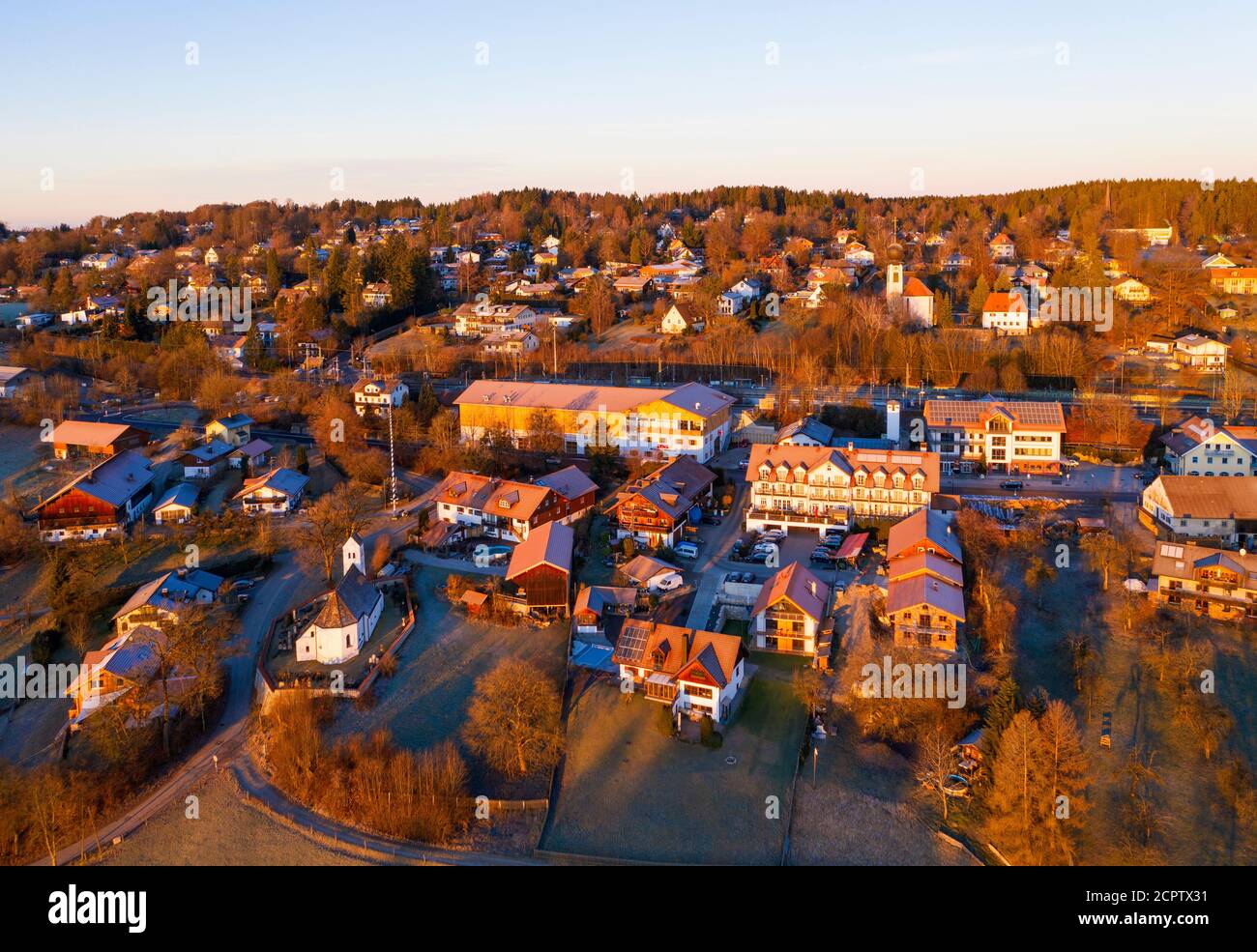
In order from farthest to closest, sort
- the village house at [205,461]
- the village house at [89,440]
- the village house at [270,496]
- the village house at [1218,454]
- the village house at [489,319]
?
the village house at [489,319], the village house at [89,440], the village house at [205,461], the village house at [270,496], the village house at [1218,454]

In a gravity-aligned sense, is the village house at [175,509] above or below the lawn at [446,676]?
above

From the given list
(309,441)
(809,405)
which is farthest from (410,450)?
(809,405)

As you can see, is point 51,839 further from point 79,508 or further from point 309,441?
point 309,441

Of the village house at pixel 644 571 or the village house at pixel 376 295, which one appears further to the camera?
the village house at pixel 376 295

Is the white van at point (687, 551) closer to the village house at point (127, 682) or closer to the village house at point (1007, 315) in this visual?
the village house at point (127, 682)

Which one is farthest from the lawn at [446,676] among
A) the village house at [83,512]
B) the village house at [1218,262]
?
the village house at [1218,262]

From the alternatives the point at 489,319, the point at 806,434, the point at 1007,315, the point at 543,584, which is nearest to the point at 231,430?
the point at 543,584
